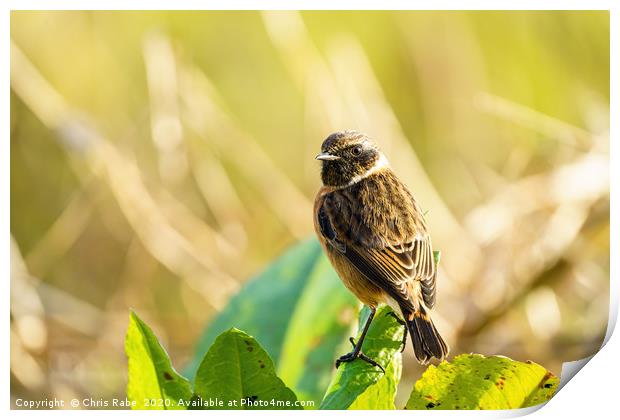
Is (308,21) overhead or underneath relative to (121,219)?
overhead

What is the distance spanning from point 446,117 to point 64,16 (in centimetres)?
130

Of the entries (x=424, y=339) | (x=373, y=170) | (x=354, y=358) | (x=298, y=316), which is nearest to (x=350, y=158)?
(x=373, y=170)

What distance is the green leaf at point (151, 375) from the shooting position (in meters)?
1.23

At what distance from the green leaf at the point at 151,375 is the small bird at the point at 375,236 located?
1.81 feet

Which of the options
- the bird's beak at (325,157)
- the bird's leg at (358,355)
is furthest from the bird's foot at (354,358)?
the bird's beak at (325,157)

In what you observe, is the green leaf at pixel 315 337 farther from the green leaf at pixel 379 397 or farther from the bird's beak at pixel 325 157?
the green leaf at pixel 379 397

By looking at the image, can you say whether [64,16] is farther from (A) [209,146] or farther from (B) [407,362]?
(B) [407,362]

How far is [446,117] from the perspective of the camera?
9.20 feet

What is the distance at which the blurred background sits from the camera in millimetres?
2443

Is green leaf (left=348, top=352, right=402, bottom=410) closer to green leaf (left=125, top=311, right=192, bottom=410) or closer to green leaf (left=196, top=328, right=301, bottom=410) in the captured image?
green leaf (left=196, top=328, right=301, bottom=410)

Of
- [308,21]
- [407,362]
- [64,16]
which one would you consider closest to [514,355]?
[407,362]

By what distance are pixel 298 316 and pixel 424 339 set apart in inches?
12.4
